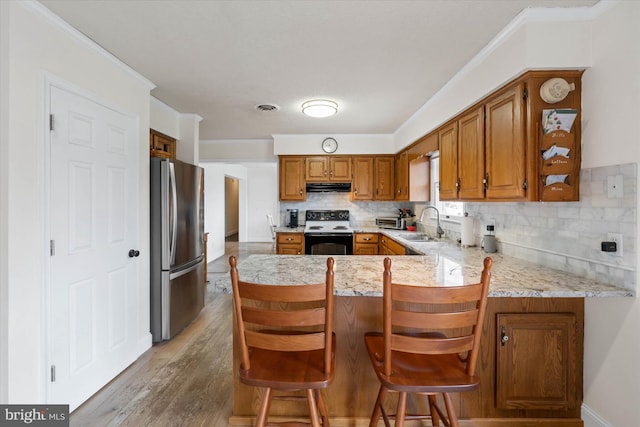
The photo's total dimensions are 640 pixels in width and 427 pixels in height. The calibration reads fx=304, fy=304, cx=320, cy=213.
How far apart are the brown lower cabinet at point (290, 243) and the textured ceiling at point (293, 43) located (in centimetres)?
194

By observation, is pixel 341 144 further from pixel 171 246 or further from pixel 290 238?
pixel 171 246

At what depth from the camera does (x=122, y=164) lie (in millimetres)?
2424

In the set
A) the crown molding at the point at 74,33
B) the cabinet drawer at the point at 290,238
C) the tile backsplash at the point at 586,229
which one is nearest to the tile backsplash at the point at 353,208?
the cabinet drawer at the point at 290,238

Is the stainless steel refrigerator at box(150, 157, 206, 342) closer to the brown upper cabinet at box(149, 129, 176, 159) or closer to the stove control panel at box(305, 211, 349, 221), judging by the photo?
the brown upper cabinet at box(149, 129, 176, 159)

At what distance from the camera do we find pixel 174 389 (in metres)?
2.21

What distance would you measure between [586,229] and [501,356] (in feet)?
2.88

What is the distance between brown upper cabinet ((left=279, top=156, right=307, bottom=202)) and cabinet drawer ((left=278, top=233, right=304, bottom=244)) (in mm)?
622

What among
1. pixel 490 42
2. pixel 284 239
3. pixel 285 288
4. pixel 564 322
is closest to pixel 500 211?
pixel 564 322

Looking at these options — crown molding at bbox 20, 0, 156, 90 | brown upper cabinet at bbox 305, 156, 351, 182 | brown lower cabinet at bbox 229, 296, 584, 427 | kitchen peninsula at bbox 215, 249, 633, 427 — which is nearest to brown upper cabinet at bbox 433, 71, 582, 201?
kitchen peninsula at bbox 215, 249, 633, 427

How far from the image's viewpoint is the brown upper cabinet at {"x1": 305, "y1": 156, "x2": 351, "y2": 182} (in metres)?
4.79

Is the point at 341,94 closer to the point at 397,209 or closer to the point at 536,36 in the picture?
the point at 536,36

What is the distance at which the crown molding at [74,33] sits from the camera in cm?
169

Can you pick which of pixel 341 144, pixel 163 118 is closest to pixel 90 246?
pixel 163 118

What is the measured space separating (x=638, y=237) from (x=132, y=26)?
300cm
